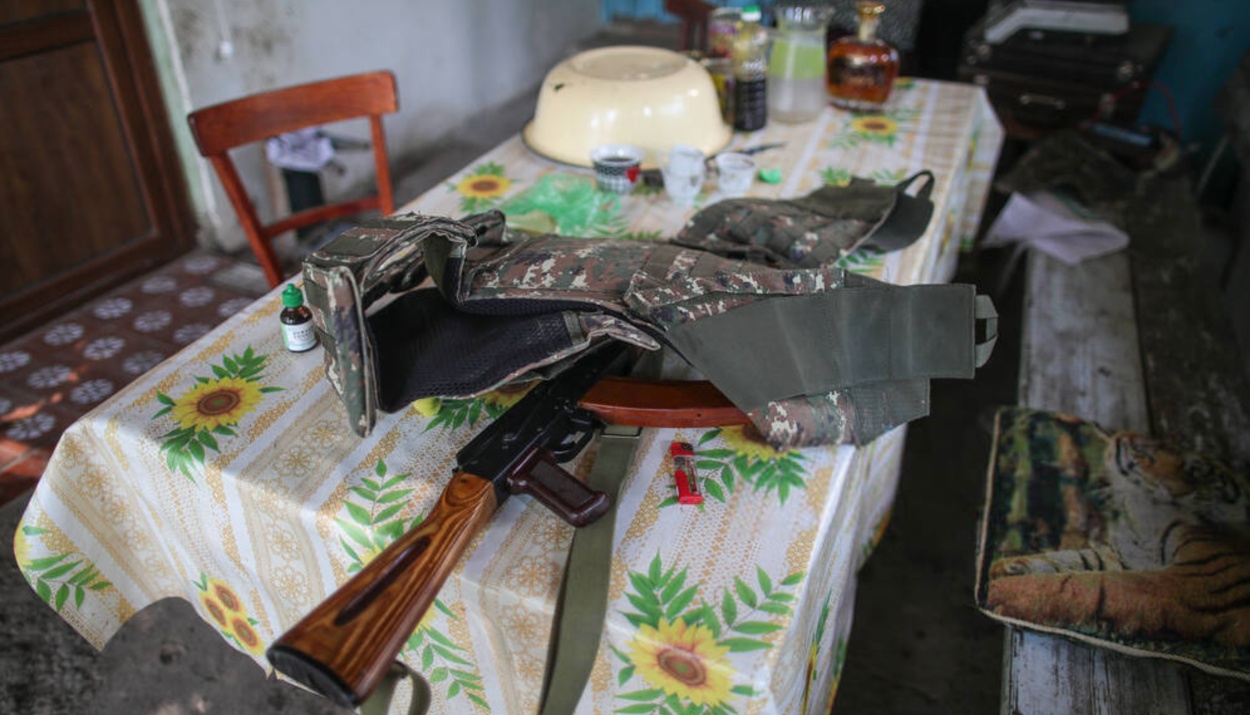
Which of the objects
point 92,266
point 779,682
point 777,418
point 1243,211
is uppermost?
point 777,418

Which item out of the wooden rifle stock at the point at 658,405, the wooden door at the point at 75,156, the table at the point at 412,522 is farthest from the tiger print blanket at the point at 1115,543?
the wooden door at the point at 75,156

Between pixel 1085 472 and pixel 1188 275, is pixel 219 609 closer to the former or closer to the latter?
pixel 1085 472

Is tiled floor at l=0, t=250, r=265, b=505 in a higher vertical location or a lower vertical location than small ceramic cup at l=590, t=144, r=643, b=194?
lower

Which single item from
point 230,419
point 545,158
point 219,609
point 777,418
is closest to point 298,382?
point 230,419

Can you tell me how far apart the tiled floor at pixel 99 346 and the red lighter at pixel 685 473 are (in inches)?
71.3

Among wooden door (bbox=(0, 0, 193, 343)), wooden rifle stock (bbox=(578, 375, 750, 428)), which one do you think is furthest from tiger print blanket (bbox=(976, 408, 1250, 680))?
wooden door (bbox=(0, 0, 193, 343))

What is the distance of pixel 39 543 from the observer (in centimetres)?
112

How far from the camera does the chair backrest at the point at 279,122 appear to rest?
5.74 ft

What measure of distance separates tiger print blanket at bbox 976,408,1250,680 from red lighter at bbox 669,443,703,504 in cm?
62

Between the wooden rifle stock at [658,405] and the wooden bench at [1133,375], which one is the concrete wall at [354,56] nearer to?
the wooden rifle stock at [658,405]

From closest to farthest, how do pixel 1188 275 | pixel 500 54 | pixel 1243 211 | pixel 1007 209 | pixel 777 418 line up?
1. pixel 777 418
2. pixel 1188 275
3. pixel 1007 209
4. pixel 1243 211
5. pixel 500 54

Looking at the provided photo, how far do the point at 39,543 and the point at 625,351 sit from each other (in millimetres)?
843

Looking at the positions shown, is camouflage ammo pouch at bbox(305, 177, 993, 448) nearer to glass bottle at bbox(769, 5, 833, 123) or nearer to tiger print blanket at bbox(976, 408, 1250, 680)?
tiger print blanket at bbox(976, 408, 1250, 680)

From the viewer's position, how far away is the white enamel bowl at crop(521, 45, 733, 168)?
1776 mm
